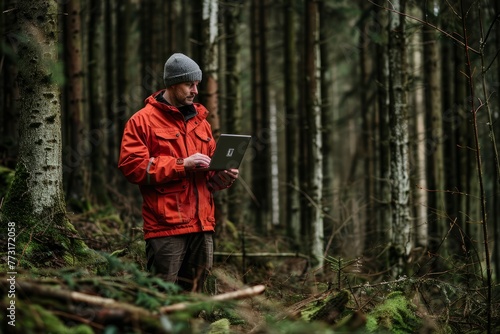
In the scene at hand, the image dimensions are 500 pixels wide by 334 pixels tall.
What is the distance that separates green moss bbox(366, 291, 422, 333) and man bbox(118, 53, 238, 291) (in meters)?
1.49

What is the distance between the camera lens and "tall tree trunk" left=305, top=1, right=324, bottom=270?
1102 cm

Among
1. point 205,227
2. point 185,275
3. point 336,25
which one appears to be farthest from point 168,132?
point 336,25

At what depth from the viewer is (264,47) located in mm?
17125

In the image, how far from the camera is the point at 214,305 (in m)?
4.78

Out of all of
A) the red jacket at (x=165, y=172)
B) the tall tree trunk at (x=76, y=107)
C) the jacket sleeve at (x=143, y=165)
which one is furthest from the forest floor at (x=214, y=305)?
the tall tree trunk at (x=76, y=107)

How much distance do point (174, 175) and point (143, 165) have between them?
266mm

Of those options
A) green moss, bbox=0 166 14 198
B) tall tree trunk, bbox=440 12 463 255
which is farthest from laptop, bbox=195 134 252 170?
tall tree trunk, bbox=440 12 463 255

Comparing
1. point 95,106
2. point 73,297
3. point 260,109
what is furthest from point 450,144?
point 73,297

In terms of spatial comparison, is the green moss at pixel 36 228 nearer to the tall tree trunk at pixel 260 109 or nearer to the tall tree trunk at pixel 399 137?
the tall tree trunk at pixel 399 137

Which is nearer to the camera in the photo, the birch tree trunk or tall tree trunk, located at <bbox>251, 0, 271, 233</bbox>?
the birch tree trunk

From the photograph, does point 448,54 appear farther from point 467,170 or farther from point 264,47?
point 264,47

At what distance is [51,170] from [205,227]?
170 cm

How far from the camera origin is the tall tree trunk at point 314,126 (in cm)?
1102

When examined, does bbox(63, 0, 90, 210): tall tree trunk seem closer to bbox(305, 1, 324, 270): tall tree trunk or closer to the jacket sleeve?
bbox(305, 1, 324, 270): tall tree trunk
